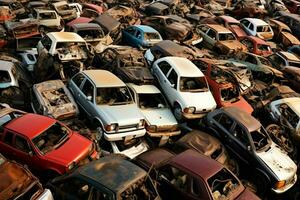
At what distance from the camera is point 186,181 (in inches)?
345

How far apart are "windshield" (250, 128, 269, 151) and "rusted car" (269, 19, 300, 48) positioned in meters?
13.3

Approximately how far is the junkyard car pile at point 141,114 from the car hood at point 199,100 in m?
0.05

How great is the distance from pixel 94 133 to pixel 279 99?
7256 mm

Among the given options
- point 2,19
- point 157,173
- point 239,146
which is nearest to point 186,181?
point 157,173

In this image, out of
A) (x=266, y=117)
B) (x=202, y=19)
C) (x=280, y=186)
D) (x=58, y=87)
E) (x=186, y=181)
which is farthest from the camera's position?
(x=202, y=19)

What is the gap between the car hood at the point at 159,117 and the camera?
12250 millimetres

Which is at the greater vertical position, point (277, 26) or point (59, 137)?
point (59, 137)

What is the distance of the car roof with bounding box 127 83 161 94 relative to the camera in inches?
516

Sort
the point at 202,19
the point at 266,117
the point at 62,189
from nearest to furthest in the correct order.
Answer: the point at 62,189
the point at 266,117
the point at 202,19

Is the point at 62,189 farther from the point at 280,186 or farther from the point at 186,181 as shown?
the point at 280,186

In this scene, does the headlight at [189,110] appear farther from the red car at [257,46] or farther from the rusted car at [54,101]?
the red car at [257,46]

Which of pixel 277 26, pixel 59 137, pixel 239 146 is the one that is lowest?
pixel 277 26

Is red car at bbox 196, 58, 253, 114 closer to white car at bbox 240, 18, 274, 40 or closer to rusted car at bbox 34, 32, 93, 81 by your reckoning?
rusted car at bbox 34, 32, 93, 81

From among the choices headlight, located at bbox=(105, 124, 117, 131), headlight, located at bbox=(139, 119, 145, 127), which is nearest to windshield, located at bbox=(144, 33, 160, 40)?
headlight, located at bbox=(139, 119, 145, 127)
